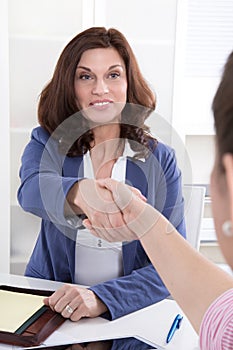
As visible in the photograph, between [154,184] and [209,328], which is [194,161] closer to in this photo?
[154,184]

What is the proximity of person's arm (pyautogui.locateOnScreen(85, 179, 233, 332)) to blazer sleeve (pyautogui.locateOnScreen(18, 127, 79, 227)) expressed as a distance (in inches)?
3.6

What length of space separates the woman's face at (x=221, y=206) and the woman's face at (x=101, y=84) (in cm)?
58

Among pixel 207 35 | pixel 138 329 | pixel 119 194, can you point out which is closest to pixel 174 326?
pixel 138 329

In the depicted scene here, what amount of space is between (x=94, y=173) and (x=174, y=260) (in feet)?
0.92

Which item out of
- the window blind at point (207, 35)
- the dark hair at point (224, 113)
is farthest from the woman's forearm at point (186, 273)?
the window blind at point (207, 35)

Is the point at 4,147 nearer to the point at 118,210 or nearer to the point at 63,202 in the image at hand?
the point at 63,202

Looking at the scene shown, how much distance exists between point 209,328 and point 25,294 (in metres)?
0.54

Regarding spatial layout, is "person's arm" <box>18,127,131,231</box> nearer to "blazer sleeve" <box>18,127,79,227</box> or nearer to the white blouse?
"blazer sleeve" <box>18,127,79,227</box>

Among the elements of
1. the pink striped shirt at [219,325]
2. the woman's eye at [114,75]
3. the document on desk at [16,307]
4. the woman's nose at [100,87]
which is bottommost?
the document on desk at [16,307]

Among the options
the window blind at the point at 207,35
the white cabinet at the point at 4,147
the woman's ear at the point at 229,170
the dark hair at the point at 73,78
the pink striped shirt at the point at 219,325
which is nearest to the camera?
the woman's ear at the point at 229,170

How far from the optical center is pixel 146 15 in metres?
2.30

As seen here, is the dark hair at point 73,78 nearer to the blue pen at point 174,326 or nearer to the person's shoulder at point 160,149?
the person's shoulder at point 160,149

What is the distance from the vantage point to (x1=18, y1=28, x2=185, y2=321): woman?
1.16 meters

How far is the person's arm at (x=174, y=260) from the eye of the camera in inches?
37.9
